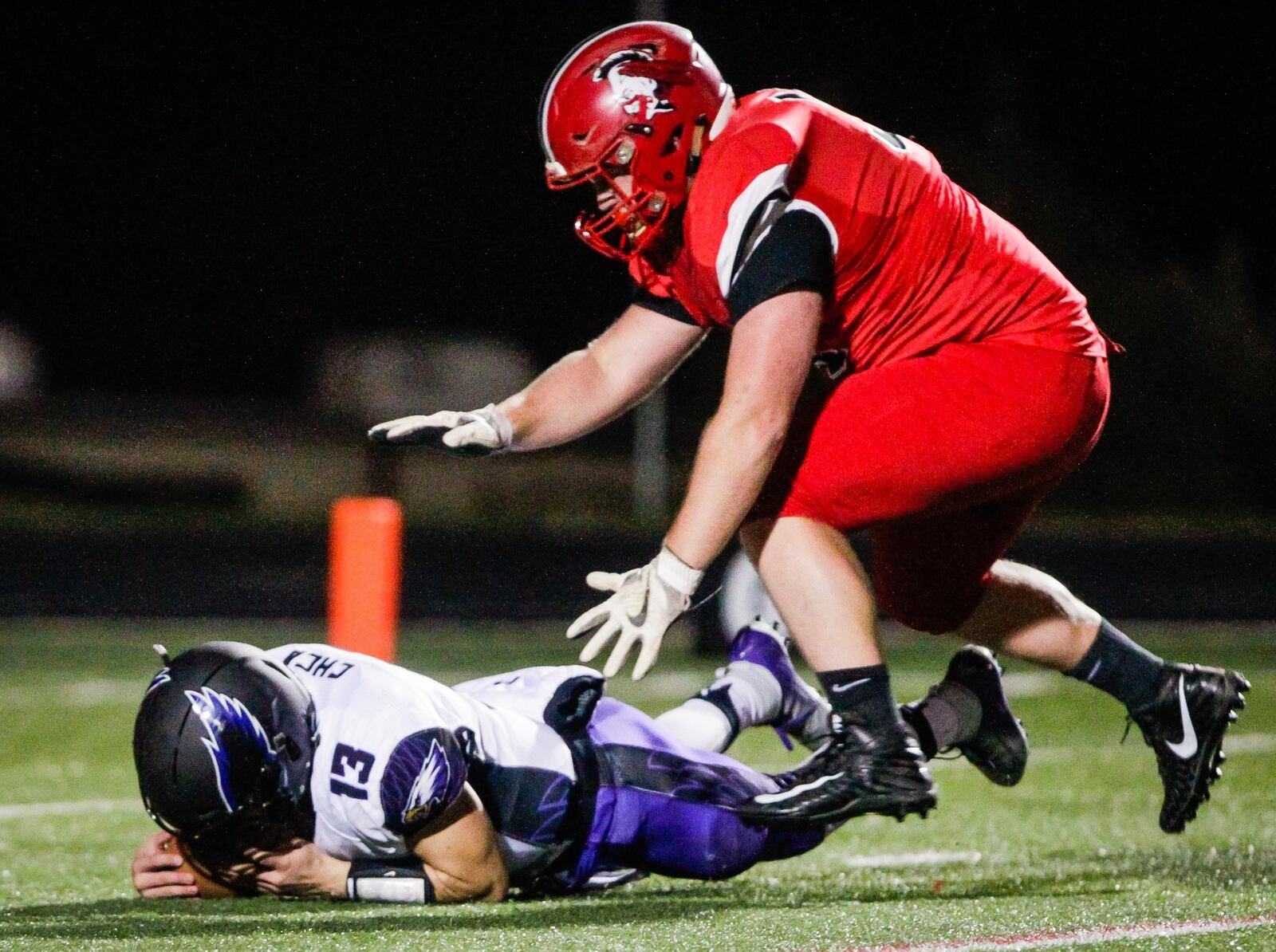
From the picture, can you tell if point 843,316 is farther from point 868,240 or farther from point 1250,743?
point 1250,743

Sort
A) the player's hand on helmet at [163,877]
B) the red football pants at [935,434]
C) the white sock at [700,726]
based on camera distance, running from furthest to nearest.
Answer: the white sock at [700,726] → the player's hand on helmet at [163,877] → the red football pants at [935,434]

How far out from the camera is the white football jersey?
362cm

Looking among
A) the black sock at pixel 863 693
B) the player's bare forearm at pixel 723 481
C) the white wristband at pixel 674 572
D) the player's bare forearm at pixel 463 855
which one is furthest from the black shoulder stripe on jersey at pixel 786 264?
the player's bare forearm at pixel 463 855

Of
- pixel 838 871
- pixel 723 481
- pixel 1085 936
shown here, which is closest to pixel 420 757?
pixel 723 481

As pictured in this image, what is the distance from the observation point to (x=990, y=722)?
176 inches

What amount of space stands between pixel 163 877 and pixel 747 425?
5.57 feet

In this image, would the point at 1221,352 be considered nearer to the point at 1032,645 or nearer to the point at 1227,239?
the point at 1227,239

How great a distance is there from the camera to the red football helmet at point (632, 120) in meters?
3.69

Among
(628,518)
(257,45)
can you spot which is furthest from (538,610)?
(257,45)

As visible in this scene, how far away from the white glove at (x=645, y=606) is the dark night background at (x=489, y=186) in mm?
15608

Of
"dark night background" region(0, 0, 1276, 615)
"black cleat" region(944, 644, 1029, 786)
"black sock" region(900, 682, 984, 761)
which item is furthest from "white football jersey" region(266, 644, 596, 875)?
"dark night background" region(0, 0, 1276, 615)

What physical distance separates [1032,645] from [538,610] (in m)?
9.14

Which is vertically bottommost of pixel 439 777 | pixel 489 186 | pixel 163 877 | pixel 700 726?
pixel 163 877

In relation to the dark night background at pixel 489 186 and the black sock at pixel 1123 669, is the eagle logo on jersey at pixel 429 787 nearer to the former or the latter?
the black sock at pixel 1123 669
